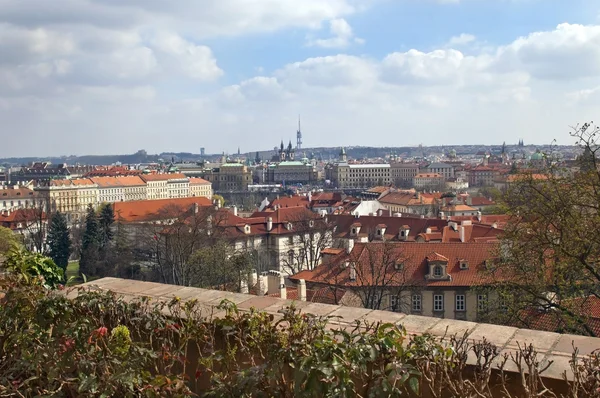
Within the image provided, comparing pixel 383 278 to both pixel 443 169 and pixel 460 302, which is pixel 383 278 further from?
pixel 443 169

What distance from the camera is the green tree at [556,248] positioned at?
10055mm

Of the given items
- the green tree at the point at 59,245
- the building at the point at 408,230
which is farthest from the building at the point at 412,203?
the green tree at the point at 59,245

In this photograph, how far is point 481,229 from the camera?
3428 cm

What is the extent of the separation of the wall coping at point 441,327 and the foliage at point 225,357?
0.17m

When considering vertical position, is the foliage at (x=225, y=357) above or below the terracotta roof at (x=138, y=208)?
above

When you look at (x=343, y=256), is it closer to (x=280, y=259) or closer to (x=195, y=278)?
(x=195, y=278)

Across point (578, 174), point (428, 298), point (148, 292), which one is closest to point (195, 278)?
point (428, 298)

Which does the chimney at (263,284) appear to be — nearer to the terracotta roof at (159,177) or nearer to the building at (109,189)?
the building at (109,189)

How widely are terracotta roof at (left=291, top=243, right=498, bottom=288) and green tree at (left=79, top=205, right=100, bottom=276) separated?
20448 mm

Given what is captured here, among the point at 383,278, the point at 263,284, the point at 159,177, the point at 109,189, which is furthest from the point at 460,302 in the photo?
the point at 159,177

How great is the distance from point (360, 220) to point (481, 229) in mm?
10416

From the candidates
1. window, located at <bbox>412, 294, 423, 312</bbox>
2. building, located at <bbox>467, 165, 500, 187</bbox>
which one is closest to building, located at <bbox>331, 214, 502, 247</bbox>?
window, located at <bbox>412, 294, 423, 312</bbox>

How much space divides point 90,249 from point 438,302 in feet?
87.8

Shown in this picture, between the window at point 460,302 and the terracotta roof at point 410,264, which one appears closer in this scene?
the terracotta roof at point 410,264
